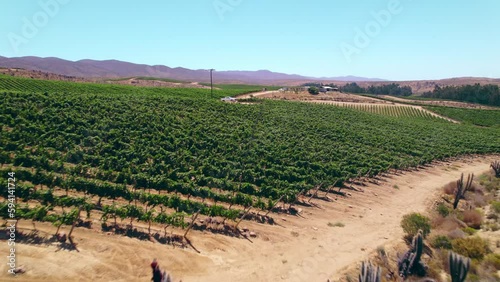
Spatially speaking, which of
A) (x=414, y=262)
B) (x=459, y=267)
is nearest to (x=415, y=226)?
(x=414, y=262)

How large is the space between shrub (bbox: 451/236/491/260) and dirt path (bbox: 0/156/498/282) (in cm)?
295

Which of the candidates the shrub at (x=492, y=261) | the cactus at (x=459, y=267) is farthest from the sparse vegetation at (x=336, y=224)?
the cactus at (x=459, y=267)

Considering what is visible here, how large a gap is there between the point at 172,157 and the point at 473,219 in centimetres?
1929

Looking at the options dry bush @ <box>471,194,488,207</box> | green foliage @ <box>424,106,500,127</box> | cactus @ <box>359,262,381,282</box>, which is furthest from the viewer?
green foliage @ <box>424,106,500,127</box>

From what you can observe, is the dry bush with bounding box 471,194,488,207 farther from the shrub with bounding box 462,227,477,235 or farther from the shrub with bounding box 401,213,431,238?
the shrub with bounding box 401,213,431,238

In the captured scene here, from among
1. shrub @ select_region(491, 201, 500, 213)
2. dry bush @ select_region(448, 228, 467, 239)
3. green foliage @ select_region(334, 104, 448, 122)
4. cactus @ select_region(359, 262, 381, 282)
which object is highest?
green foliage @ select_region(334, 104, 448, 122)

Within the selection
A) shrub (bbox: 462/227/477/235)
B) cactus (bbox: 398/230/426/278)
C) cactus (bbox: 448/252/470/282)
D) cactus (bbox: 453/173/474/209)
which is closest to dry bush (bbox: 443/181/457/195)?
cactus (bbox: 453/173/474/209)

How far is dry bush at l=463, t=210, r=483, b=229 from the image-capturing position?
658 inches

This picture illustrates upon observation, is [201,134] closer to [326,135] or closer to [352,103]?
[326,135]

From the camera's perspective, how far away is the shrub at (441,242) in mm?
14184

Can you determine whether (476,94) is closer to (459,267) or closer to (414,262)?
(414,262)

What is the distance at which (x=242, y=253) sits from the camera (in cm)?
1372

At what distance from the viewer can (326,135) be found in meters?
37.9

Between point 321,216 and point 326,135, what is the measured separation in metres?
21.2
